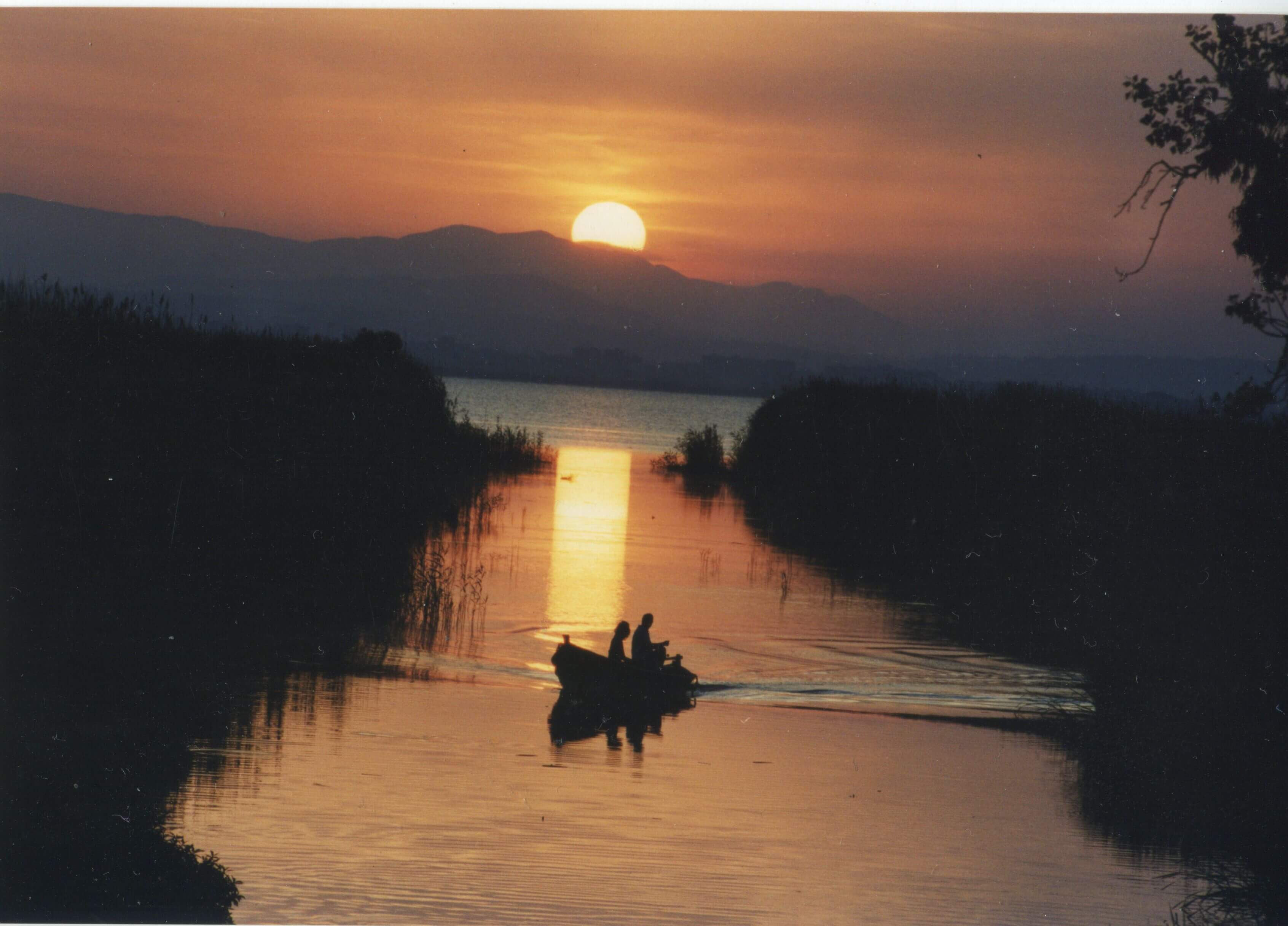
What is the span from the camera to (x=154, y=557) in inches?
870

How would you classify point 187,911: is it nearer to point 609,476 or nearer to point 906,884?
point 906,884

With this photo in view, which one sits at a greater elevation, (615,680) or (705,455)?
(705,455)

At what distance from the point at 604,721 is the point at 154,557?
397 inches

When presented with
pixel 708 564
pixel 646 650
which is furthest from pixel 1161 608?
pixel 708 564

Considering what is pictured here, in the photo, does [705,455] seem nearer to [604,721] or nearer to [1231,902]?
[604,721]

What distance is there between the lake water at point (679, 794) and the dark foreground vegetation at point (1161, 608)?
2.96 ft

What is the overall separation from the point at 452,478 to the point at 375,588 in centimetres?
1963

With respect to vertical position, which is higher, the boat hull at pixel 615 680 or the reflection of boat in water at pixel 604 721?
the boat hull at pixel 615 680

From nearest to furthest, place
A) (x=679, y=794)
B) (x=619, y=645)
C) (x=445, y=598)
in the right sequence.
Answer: (x=679, y=794), (x=619, y=645), (x=445, y=598)

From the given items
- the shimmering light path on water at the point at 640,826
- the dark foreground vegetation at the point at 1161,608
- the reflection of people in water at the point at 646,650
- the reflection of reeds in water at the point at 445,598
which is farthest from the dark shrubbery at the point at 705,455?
the shimmering light path on water at the point at 640,826

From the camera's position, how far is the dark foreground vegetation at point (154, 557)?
10305mm

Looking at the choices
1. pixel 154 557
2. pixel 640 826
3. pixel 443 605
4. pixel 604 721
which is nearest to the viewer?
pixel 640 826

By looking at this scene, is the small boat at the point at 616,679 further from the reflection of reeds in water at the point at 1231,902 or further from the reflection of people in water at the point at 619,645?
the reflection of reeds in water at the point at 1231,902

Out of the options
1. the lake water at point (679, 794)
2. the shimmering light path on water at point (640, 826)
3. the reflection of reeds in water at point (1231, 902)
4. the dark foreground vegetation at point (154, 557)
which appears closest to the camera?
the reflection of reeds in water at point (1231, 902)
